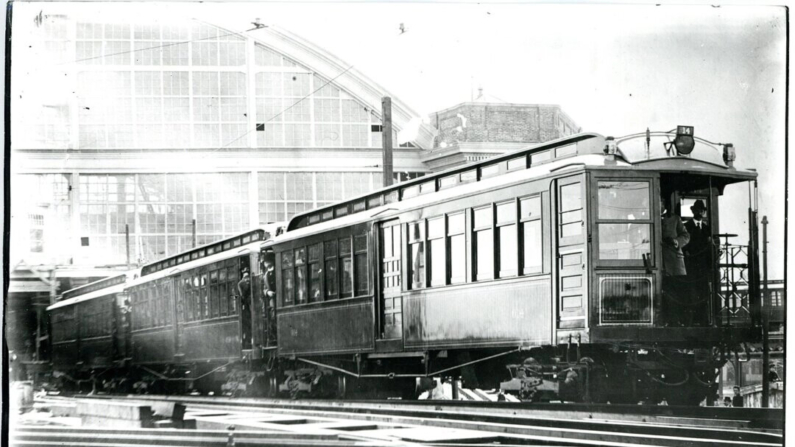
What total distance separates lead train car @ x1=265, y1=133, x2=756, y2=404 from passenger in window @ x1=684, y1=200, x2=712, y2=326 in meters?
0.02

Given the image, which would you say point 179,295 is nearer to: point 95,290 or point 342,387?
point 95,290

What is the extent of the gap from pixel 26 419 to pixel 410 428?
3.44m

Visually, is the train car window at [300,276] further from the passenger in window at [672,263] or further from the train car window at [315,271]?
the passenger in window at [672,263]

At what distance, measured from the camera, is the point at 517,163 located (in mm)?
8445

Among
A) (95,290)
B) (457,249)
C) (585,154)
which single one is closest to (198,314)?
(95,290)

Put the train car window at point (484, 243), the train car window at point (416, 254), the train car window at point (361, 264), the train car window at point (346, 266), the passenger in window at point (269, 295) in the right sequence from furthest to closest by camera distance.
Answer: the passenger in window at point (269, 295) → the train car window at point (346, 266) → the train car window at point (361, 264) → the train car window at point (416, 254) → the train car window at point (484, 243)

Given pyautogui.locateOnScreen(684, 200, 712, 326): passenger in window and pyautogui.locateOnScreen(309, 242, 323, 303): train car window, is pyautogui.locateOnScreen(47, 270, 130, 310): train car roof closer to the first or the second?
pyautogui.locateOnScreen(309, 242, 323, 303): train car window

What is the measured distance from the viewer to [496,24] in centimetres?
844

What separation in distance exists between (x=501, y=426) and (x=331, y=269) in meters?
3.34

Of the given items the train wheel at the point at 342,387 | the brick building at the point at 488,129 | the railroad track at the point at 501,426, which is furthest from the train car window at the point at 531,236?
the train wheel at the point at 342,387

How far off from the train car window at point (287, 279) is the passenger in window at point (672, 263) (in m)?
4.47

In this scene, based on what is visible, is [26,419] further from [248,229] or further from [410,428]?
[410,428]

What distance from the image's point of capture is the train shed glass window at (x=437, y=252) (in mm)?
8789

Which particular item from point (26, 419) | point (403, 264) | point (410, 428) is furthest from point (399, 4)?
point (26, 419)
